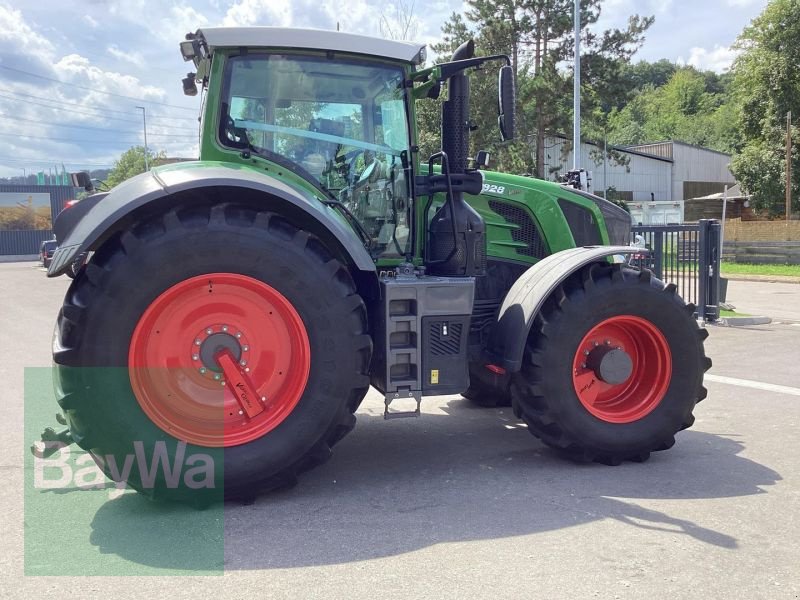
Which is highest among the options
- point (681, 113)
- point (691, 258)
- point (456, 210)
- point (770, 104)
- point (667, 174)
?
point (681, 113)

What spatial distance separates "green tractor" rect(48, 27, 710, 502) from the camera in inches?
165

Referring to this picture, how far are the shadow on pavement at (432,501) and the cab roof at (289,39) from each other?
2718 millimetres

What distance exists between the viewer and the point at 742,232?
32.7 meters

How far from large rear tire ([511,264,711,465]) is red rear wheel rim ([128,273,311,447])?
1.57 m

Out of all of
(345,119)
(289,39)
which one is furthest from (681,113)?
(289,39)

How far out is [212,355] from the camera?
4.40 meters

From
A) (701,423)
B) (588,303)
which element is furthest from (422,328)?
(701,423)

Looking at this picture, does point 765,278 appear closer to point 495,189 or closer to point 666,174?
point 495,189

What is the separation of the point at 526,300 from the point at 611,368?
75 centimetres

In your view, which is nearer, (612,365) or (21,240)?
(612,365)

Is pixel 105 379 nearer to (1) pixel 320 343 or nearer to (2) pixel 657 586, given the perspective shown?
(1) pixel 320 343

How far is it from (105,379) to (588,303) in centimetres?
300

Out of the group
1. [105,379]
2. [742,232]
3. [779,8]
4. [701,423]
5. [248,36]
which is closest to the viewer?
[105,379]

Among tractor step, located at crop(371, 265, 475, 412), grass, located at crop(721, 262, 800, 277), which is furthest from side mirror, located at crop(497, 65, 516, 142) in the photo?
grass, located at crop(721, 262, 800, 277)
